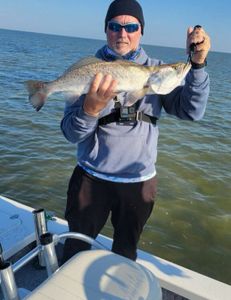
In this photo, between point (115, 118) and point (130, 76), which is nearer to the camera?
point (130, 76)

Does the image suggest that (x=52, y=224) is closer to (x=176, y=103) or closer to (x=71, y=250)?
(x=71, y=250)

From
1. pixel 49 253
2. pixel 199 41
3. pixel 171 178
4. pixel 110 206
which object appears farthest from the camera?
pixel 171 178

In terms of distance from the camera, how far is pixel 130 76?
309cm

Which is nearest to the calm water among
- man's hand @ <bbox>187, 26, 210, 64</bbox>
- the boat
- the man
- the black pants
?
the boat

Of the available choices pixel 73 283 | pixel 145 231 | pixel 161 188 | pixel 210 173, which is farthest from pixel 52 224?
pixel 210 173

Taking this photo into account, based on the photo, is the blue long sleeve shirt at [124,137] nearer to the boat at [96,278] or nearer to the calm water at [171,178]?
the boat at [96,278]

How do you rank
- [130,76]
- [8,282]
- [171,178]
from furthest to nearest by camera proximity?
[171,178], [130,76], [8,282]

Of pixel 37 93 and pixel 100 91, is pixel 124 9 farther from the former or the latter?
pixel 37 93

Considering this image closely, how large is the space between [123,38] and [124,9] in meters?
0.28

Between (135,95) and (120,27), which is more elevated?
(120,27)

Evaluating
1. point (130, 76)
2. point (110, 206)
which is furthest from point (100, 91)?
point (110, 206)

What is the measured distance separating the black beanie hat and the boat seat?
1.99 m

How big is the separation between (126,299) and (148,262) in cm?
156

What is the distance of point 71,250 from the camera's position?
3.58 meters
